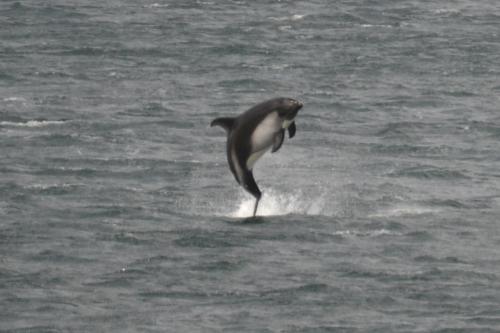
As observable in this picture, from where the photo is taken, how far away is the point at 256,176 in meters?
59.5

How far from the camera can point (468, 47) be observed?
8962cm

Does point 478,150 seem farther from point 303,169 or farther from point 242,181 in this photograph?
point 242,181

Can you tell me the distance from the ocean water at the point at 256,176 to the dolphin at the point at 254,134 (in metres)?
2.45

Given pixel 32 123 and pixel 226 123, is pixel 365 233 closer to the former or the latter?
pixel 226 123

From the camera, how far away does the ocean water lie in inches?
1690

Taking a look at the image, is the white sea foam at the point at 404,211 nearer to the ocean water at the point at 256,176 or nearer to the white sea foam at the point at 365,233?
the ocean water at the point at 256,176

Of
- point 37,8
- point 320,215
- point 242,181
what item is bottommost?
point 37,8

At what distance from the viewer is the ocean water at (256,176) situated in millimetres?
42938

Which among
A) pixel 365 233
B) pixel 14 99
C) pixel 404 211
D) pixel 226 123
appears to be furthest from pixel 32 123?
pixel 226 123

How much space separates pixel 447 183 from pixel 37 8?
50.5 meters

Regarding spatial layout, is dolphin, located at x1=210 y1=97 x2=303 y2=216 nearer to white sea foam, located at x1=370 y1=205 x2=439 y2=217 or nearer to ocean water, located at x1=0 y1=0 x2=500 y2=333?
ocean water, located at x1=0 y1=0 x2=500 y2=333

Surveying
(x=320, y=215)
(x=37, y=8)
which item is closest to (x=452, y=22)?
(x=37, y=8)

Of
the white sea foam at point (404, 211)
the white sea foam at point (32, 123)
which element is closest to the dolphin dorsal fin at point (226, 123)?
the white sea foam at point (404, 211)

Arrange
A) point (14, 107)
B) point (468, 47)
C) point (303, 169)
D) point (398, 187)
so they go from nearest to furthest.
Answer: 1. point (398, 187)
2. point (303, 169)
3. point (14, 107)
4. point (468, 47)
